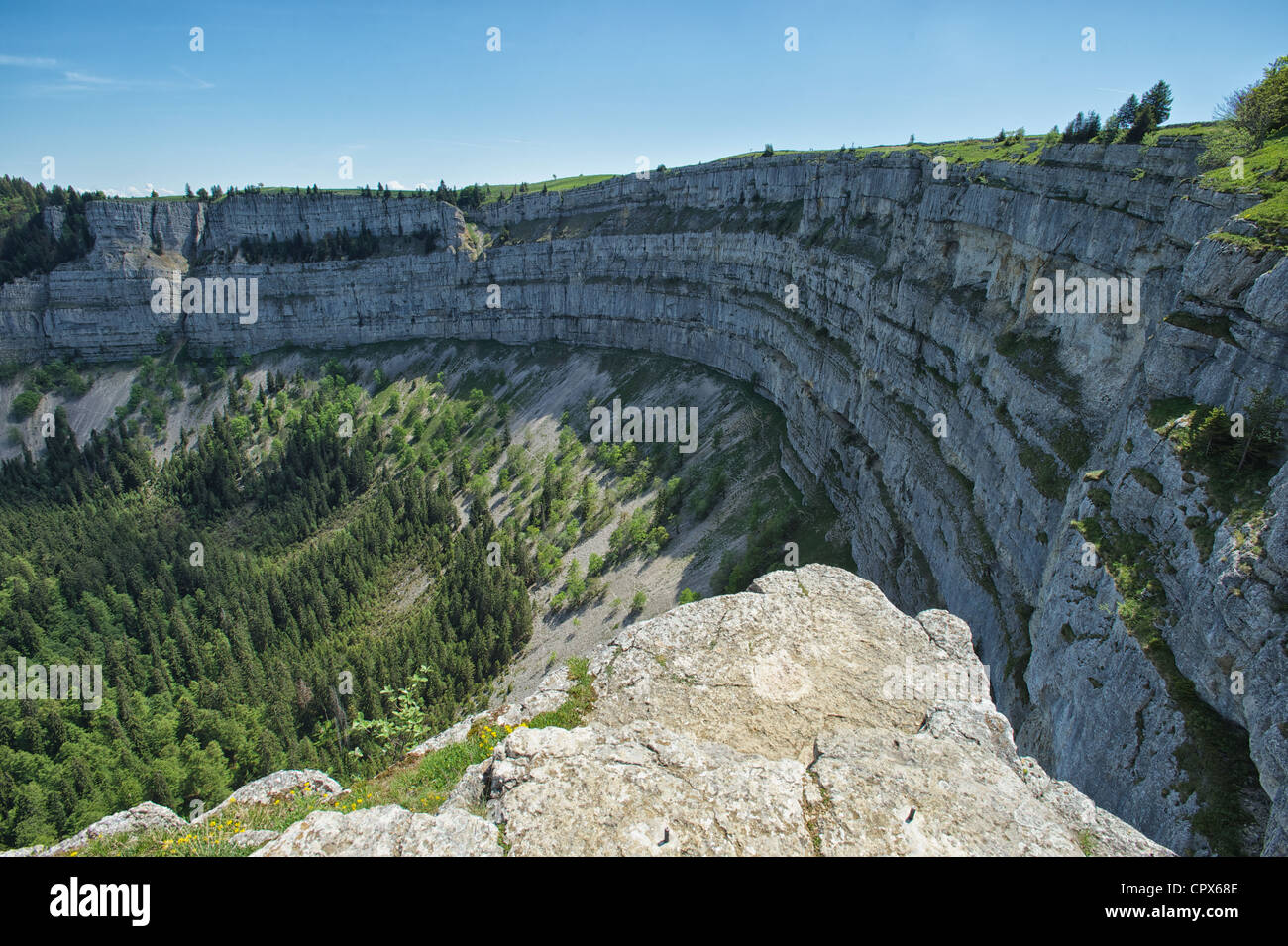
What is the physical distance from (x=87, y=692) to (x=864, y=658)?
211 ft

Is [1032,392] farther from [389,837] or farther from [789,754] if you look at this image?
[389,837]

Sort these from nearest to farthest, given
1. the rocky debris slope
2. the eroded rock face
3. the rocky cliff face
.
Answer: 1. the eroded rock face
2. the rocky debris slope
3. the rocky cliff face

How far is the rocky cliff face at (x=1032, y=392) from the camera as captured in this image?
13055 mm

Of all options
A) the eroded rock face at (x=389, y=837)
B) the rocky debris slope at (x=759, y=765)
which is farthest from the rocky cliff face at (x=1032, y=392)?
the eroded rock face at (x=389, y=837)

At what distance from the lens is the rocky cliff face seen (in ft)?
42.8

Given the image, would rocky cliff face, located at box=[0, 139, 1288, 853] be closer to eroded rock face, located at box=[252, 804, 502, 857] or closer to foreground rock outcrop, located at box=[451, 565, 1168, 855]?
foreground rock outcrop, located at box=[451, 565, 1168, 855]

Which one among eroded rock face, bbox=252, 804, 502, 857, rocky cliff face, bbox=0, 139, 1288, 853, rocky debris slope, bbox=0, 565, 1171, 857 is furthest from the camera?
rocky cliff face, bbox=0, 139, 1288, 853

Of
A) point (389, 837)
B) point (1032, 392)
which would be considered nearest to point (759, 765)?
point (389, 837)

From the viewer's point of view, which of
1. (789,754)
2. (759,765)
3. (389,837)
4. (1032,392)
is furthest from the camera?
(1032,392)

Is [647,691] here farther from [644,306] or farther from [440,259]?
[440,259]

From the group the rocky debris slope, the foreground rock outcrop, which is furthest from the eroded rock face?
the foreground rock outcrop

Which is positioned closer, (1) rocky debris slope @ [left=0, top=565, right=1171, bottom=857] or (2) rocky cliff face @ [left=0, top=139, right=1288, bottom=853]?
(1) rocky debris slope @ [left=0, top=565, right=1171, bottom=857]

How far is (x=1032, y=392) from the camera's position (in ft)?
82.8
